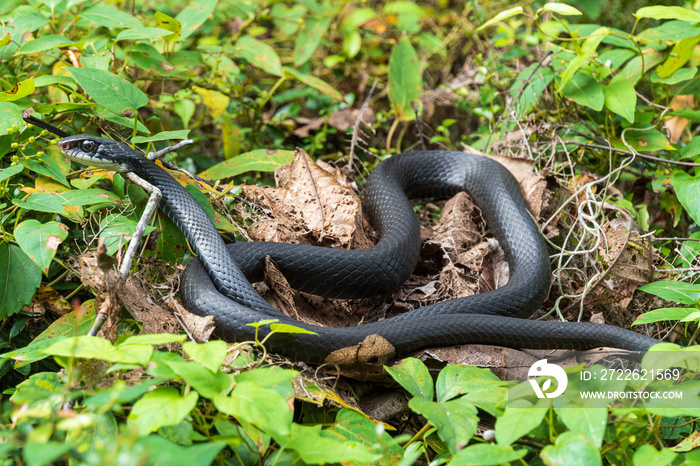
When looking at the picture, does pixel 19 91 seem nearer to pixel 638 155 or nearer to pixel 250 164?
pixel 250 164

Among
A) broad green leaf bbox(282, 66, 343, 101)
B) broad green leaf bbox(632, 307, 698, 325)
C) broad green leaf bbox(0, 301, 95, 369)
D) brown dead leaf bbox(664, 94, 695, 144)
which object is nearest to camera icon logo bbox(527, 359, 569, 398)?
broad green leaf bbox(632, 307, 698, 325)

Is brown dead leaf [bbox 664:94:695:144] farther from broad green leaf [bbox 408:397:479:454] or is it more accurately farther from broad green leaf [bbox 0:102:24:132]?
broad green leaf [bbox 0:102:24:132]

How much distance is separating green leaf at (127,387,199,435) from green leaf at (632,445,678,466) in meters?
1.72

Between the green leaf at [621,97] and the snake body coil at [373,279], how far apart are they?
100cm

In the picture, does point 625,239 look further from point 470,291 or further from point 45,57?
point 45,57

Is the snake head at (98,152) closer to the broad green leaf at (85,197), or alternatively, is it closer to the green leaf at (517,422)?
the broad green leaf at (85,197)

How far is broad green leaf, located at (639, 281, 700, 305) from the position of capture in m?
3.06

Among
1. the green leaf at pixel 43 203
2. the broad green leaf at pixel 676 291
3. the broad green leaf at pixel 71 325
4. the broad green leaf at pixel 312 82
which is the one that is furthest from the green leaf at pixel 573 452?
the broad green leaf at pixel 312 82

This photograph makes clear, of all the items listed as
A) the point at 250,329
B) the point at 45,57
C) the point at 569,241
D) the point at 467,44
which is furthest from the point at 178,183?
the point at 467,44

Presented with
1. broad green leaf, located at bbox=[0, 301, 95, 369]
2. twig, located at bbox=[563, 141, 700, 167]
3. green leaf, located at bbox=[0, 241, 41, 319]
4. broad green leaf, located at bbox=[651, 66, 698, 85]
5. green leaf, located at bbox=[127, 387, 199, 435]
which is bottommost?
broad green leaf, located at bbox=[0, 301, 95, 369]

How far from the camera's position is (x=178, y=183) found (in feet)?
11.9

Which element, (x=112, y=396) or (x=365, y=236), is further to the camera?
(x=365, y=236)

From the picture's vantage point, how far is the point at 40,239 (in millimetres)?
2826

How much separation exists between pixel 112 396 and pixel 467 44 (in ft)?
21.0
